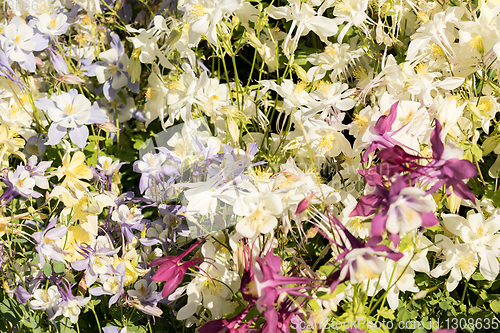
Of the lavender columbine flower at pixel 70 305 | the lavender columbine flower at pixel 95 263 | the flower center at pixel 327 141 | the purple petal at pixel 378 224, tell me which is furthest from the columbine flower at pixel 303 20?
the lavender columbine flower at pixel 70 305

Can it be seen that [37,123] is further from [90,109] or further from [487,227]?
[487,227]

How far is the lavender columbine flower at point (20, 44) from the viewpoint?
1.07 meters

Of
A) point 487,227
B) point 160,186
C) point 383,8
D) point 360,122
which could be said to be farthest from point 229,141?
point 487,227

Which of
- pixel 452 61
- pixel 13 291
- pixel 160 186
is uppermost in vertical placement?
pixel 452 61

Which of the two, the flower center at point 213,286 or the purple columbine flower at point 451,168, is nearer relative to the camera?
the purple columbine flower at point 451,168

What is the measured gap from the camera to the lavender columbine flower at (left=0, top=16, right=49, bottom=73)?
1.07 meters

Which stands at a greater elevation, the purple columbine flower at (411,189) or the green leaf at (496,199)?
the purple columbine flower at (411,189)

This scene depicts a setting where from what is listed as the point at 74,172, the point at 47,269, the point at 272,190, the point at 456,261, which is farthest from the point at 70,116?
the point at 456,261

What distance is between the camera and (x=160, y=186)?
41.4 inches

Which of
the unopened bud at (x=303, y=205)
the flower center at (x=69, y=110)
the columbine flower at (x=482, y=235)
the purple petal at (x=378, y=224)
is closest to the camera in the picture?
the purple petal at (x=378, y=224)

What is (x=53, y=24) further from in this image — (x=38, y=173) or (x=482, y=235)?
(x=482, y=235)

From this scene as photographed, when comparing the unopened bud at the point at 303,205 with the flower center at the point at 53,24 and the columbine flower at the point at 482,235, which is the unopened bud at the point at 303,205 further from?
the flower center at the point at 53,24

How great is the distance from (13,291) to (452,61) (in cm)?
118

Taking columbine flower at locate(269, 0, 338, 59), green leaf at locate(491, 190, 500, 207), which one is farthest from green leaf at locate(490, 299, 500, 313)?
columbine flower at locate(269, 0, 338, 59)
